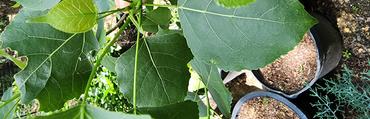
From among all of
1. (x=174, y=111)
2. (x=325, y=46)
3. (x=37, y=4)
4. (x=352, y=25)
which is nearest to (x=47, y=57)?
(x=37, y=4)

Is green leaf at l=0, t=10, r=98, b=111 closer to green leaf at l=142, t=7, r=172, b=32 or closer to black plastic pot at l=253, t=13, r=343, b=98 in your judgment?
green leaf at l=142, t=7, r=172, b=32

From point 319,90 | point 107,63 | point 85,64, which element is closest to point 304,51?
point 319,90

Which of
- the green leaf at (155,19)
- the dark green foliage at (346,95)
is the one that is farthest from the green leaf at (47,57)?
the dark green foliage at (346,95)

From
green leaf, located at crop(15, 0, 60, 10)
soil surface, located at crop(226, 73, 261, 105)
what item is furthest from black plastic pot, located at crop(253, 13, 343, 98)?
green leaf, located at crop(15, 0, 60, 10)

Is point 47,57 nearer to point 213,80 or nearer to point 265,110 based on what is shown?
point 213,80

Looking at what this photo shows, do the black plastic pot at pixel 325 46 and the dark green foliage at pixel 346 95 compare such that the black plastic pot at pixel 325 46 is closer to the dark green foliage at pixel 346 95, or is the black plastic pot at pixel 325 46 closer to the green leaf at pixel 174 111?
the dark green foliage at pixel 346 95

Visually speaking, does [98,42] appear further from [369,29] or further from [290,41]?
[369,29]
